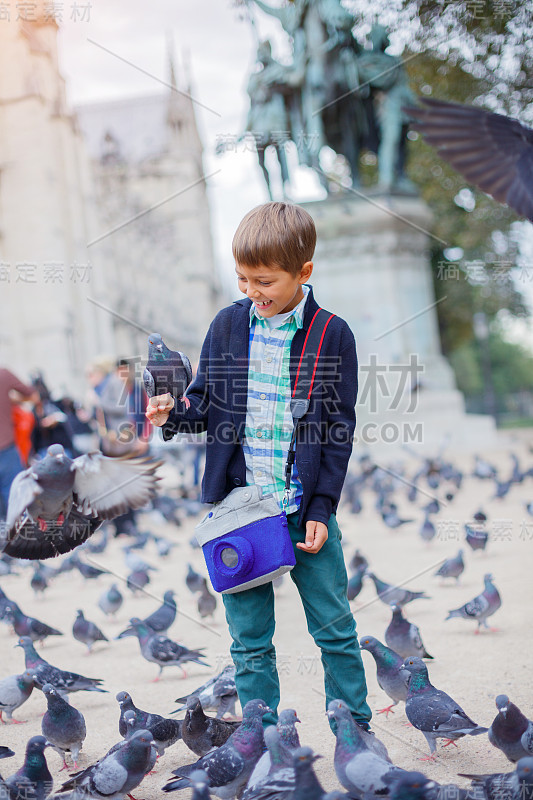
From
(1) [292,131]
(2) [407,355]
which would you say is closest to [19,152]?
(1) [292,131]

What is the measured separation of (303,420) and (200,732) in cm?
129

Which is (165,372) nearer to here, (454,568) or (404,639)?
(404,639)

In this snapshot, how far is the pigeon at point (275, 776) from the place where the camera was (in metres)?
2.43

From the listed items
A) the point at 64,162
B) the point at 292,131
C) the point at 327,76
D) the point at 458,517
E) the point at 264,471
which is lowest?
the point at 458,517

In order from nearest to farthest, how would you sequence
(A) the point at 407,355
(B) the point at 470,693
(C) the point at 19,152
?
(B) the point at 470,693, (A) the point at 407,355, (C) the point at 19,152

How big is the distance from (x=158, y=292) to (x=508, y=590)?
1587 inches

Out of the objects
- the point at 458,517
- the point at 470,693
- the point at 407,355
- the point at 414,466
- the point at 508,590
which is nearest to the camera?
the point at 470,693

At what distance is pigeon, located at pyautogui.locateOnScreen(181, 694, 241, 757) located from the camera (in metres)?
3.12

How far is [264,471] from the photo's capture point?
2875 mm

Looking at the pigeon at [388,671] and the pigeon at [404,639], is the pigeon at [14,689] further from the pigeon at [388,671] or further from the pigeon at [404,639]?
the pigeon at [404,639]

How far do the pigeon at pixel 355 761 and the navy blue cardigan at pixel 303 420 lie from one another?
25.5 inches

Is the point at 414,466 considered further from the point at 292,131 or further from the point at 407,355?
the point at 292,131

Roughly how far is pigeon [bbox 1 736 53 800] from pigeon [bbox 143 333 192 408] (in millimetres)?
1299

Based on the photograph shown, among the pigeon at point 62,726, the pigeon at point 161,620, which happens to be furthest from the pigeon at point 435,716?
the pigeon at point 161,620
